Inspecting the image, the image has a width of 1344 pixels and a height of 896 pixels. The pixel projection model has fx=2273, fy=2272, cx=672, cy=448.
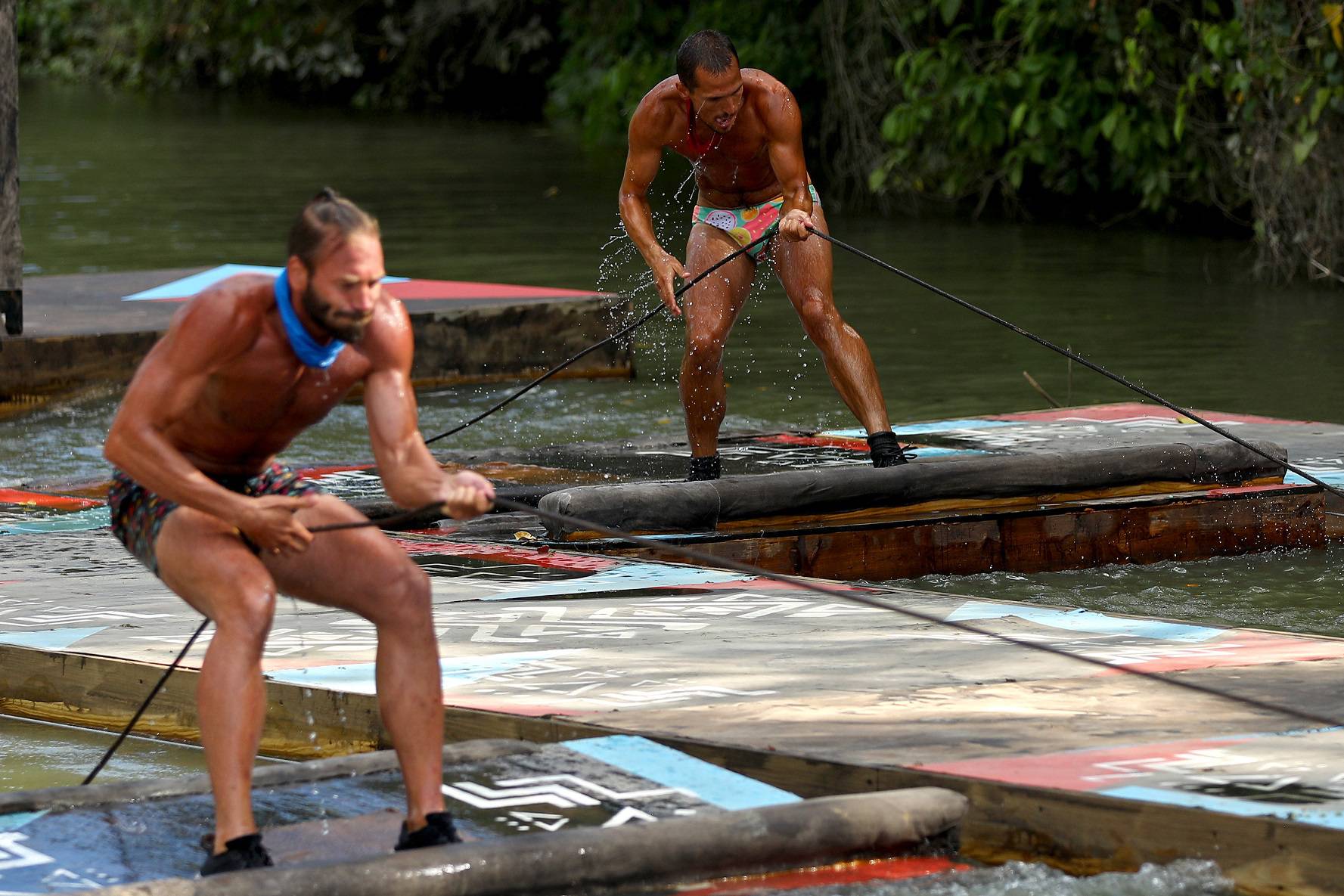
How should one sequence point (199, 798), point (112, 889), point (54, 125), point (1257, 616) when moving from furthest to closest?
point (54, 125), point (1257, 616), point (199, 798), point (112, 889)

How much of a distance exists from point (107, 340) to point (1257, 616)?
654 cm

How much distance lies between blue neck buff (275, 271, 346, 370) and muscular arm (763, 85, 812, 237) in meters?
4.03

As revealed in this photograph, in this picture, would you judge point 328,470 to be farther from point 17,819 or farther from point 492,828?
point 492,828

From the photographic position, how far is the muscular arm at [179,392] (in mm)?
4164

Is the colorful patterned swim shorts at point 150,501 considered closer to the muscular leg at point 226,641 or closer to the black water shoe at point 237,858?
the muscular leg at point 226,641

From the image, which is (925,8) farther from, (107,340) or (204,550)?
(204,550)

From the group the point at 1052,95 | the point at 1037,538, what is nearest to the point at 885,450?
the point at 1037,538

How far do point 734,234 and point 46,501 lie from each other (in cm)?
273

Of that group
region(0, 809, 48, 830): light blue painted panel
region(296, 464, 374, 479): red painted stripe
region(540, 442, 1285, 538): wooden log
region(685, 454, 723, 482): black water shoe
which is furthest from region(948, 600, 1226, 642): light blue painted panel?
region(296, 464, 374, 479): red painted stripe

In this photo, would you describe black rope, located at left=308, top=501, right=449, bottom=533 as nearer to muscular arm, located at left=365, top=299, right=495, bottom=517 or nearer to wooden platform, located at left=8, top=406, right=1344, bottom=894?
muscular arm, located at left=365, top=299, right=495, bottom=517

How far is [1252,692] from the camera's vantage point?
525 cm

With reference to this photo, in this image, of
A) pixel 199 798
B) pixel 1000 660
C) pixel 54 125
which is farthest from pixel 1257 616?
pixel 54 125

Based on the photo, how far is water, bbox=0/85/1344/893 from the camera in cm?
812

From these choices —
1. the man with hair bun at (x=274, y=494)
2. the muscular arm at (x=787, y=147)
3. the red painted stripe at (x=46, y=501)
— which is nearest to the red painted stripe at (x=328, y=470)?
→ the red painted stripe at (x=46, y=501)
